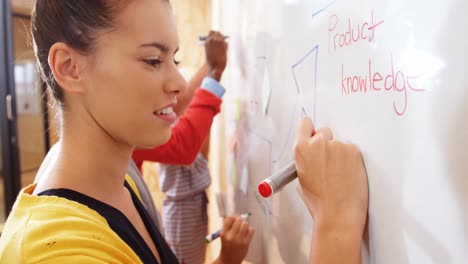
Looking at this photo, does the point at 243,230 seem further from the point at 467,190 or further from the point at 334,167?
the point at 467,190

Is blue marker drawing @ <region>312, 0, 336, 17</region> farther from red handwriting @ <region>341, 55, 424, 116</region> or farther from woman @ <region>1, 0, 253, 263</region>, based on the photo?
woman @ <region>1, 0, 253, 263</region>

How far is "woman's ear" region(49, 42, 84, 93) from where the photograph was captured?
496 millimetres

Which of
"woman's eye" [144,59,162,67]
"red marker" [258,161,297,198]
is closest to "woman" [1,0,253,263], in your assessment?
"woman's eye" [144,59,162,67]

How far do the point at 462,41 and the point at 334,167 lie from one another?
0.20 meters

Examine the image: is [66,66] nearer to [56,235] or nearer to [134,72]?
[134,72]

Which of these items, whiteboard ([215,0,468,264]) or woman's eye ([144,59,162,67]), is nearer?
whiteboard ([215,0,468,264])

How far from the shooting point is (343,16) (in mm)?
462

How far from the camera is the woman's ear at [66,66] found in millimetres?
496

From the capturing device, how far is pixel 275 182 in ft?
1.63

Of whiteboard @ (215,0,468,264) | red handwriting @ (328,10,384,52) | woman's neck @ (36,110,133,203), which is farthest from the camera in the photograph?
woman's neck @ (36,110,133,203)

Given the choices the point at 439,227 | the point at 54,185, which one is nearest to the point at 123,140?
the point at 54,185

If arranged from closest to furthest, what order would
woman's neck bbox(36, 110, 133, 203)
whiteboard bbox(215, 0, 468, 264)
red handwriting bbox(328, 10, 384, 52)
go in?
whiteboard bbox(215, 0, 468, 264) → red handwriting bbox(328, 10, 384, 52) → woman's neck bbox(36, 110, 133, 203)

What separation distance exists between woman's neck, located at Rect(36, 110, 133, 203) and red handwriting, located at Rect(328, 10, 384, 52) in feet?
1.14

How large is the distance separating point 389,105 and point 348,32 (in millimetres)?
120
